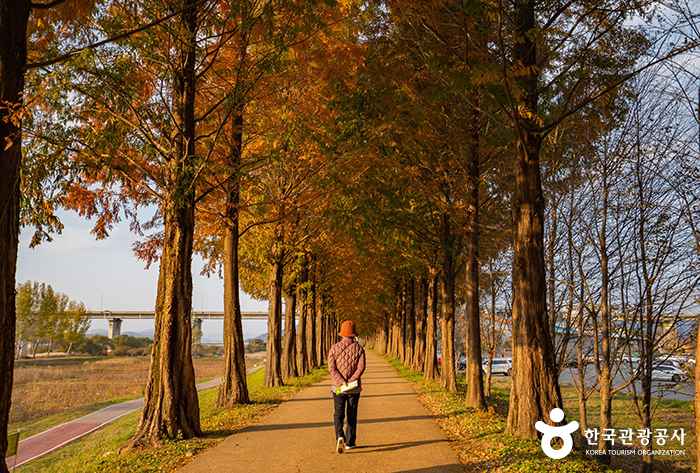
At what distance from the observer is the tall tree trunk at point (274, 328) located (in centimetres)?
1741

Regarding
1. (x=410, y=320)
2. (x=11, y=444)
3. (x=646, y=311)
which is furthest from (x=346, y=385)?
(x=410, y=320)

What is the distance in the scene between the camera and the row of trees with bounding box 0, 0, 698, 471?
778 cm

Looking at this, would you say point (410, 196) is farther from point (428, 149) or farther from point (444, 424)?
point (444, 424)

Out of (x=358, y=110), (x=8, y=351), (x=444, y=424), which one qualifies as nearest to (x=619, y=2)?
(x=358, y=110)

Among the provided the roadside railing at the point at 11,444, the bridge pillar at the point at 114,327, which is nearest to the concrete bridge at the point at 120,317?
the bridge pillar at the point at 114,327

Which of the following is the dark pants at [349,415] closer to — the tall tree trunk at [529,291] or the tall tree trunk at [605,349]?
the tall tree trunk at [529,291]

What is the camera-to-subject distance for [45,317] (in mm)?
51562

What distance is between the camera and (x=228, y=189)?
13.0m

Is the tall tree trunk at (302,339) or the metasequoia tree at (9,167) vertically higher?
the metasequoia tree at (9,167)

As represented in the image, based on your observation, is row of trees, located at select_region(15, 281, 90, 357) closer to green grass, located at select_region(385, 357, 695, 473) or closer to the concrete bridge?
the concrete bridge

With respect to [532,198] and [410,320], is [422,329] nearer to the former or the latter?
[410,320]

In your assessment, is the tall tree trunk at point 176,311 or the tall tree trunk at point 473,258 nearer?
the tall tree trunk at point 176,311

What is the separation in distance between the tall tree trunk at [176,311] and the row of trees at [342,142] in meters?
0.04

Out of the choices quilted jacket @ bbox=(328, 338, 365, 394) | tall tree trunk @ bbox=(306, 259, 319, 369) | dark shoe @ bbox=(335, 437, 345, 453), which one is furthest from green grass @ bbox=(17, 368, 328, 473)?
tall tree trunk @ bbox=(306, 259, 319, 369)
